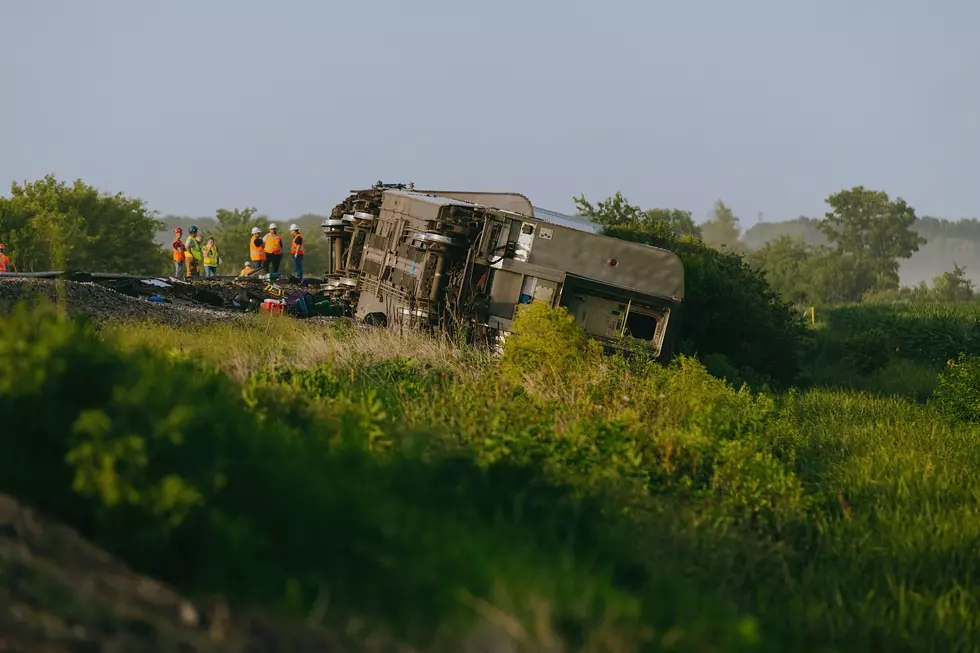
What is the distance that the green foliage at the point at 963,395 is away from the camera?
13688 millimetres

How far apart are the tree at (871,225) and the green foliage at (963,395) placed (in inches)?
3854

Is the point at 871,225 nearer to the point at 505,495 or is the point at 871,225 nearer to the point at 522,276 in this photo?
the point at 522,276

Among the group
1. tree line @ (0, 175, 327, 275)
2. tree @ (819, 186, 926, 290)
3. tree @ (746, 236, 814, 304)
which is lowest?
tree line @ (0, 175, 327, 275)

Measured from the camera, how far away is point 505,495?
6.74 metres

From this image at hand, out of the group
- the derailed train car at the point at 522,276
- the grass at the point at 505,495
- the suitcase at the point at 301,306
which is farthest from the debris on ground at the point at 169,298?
the grass at the point at 505,495

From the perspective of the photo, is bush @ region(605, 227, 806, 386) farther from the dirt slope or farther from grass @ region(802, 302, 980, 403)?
the dirt slope

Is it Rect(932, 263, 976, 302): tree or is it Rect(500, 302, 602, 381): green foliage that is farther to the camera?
Rect(932, 263, 976, 302): tree

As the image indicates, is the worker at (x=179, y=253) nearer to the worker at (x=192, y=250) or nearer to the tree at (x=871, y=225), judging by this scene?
the worker at (x=192, y=250)

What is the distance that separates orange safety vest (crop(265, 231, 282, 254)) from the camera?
28.0 metres

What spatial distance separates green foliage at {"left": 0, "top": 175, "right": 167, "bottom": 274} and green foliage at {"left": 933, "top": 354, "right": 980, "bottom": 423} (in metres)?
36.1

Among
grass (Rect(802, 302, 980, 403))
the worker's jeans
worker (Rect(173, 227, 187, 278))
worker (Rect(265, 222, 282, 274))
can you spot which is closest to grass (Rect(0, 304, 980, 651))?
grass (Rect(802, 302, 980, 403))

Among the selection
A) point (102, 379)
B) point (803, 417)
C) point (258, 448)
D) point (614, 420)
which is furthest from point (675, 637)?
point (803, 417)

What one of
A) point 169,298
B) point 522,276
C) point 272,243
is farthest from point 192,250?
point 522,276

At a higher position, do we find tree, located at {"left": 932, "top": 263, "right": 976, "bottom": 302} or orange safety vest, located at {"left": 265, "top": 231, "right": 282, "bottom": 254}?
tree, located at {"left": 932, "top": 263, "right": 976, "bottom": 302}
